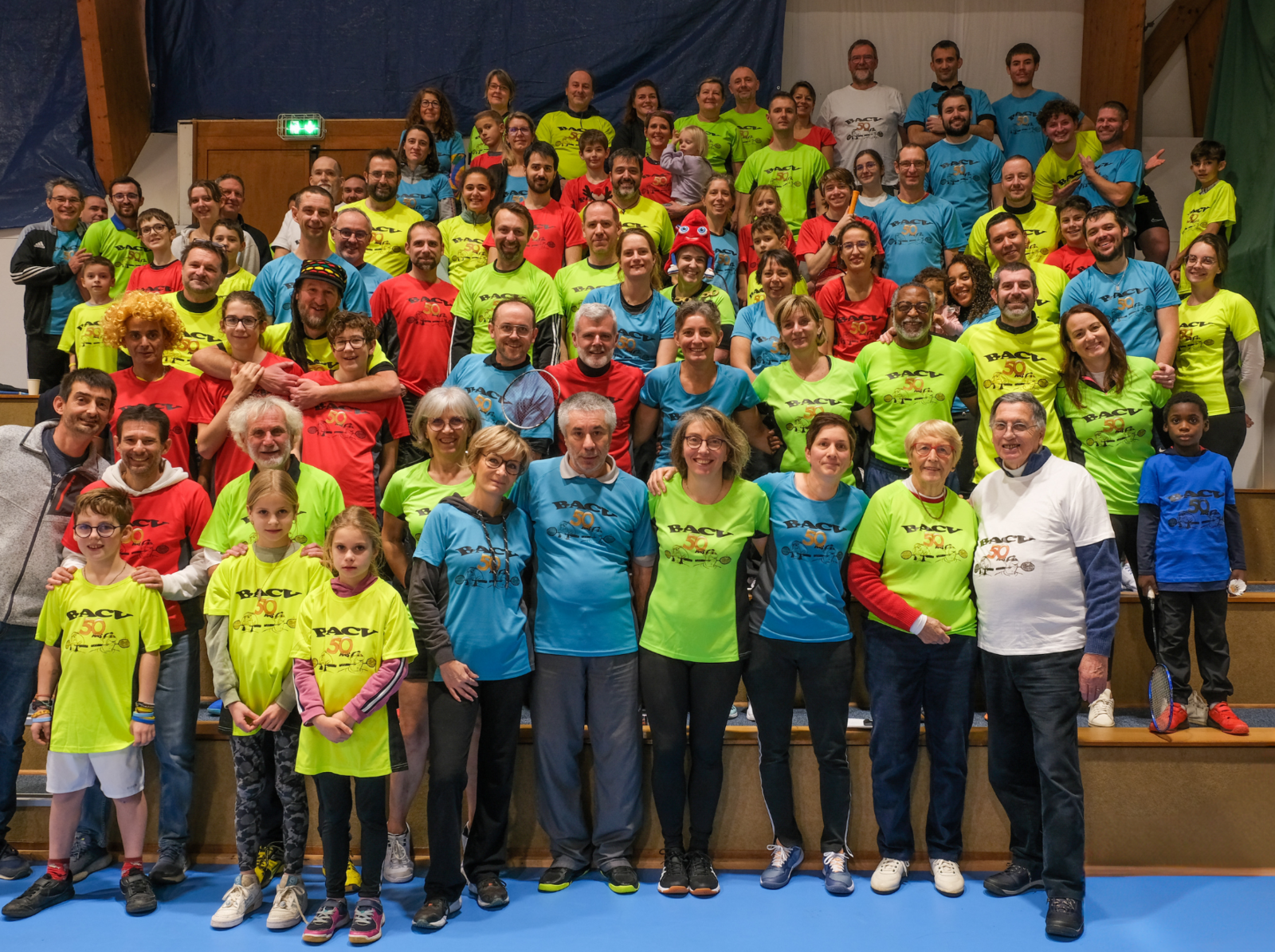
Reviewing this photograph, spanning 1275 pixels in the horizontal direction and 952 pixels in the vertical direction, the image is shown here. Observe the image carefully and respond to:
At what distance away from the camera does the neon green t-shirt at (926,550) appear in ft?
11.4

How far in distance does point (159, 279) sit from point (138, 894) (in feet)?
10.8

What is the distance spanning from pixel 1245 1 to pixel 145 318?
814 cm

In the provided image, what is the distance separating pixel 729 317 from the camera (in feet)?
16.1

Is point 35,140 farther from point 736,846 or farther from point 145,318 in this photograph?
point 736,846

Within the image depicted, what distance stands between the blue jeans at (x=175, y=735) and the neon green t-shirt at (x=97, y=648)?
116 mm

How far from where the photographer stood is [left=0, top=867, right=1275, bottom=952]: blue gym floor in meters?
3.20

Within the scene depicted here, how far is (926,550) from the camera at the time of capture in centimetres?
347

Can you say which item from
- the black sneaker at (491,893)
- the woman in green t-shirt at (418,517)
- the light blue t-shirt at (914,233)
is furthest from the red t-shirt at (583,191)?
the black sneaker at (491,893)

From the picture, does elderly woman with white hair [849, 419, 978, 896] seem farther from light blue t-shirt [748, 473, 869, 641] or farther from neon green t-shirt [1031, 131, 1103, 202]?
neon green t-shirt [1031, 131, 1103, 202]

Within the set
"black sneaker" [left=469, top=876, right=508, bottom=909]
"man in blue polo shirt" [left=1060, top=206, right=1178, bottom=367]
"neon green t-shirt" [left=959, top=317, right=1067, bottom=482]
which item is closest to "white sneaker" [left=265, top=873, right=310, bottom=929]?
"black sneaker" [left=469, top=876, right=508, bottom=909]

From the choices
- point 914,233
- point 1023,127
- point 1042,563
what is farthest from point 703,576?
point 1023,127

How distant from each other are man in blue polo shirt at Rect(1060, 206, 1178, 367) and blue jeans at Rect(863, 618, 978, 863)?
2.27 m

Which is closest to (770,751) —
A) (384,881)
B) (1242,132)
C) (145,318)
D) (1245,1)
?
(384,881)

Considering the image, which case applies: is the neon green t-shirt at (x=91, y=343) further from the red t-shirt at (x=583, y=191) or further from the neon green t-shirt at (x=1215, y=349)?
the neon green t-shirt at (x=1215, y=349)
